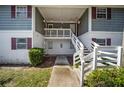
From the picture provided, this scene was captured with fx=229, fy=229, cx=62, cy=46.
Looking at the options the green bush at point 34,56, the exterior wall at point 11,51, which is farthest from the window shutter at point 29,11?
the green bush at point 34,56

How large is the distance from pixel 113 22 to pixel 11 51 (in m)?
8.71

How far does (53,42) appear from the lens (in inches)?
1081

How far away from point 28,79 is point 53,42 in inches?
625

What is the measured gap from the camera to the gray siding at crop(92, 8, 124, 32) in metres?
19.0

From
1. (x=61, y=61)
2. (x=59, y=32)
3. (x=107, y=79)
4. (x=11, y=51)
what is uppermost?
(x=59, y=32)

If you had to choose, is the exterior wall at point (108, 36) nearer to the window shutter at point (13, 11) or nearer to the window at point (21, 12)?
the window at point (21, 12)

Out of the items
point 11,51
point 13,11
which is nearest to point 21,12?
point 13,11

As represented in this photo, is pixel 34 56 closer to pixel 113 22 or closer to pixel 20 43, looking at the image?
pixel 20 43

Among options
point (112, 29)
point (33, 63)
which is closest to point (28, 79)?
point (33, 63)

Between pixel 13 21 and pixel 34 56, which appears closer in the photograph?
pixel 34 56

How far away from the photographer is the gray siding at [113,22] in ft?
62.2

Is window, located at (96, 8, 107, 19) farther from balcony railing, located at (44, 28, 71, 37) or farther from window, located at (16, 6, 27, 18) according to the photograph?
balcony railing, located at (44, 28, 71, 37)

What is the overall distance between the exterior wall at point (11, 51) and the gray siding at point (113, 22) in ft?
19.1

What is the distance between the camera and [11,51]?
18531 millimetres
